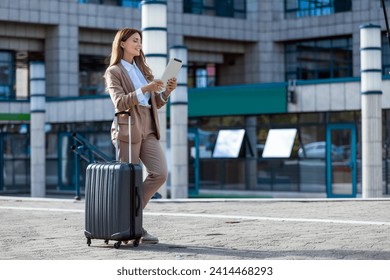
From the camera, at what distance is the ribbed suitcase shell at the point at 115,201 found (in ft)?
26.5

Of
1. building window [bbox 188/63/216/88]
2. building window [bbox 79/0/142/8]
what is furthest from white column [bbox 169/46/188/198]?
building window [bbox 188/63/216/88]

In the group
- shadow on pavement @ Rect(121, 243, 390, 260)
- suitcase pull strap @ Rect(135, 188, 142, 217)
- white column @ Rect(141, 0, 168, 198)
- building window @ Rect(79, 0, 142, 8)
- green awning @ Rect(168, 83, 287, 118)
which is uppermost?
building window @ Rect(79, 0, 142, 8)

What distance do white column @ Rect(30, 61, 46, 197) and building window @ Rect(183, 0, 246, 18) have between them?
14.9m

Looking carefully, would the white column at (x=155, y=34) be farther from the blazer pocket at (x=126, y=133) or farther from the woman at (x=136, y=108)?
the blazer pocket at (x=126, y=133)

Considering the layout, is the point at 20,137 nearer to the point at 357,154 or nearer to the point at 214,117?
the point at 214,117

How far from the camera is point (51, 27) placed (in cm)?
3981

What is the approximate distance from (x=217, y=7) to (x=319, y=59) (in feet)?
18.0

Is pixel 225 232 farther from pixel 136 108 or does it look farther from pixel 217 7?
pixel 217 7

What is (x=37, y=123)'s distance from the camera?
2962 cm

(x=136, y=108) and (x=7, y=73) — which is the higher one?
(x=7, y=73)

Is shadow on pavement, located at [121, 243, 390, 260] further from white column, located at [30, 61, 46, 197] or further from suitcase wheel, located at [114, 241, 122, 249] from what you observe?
white column, located at [30, 61, 46, 197]

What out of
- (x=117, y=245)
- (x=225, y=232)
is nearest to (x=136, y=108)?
(x=117, y=245)

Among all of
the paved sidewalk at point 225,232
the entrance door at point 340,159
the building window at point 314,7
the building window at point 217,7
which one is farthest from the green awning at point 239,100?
the building window at point 314,7

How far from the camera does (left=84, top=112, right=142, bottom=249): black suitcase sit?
8062 mm
